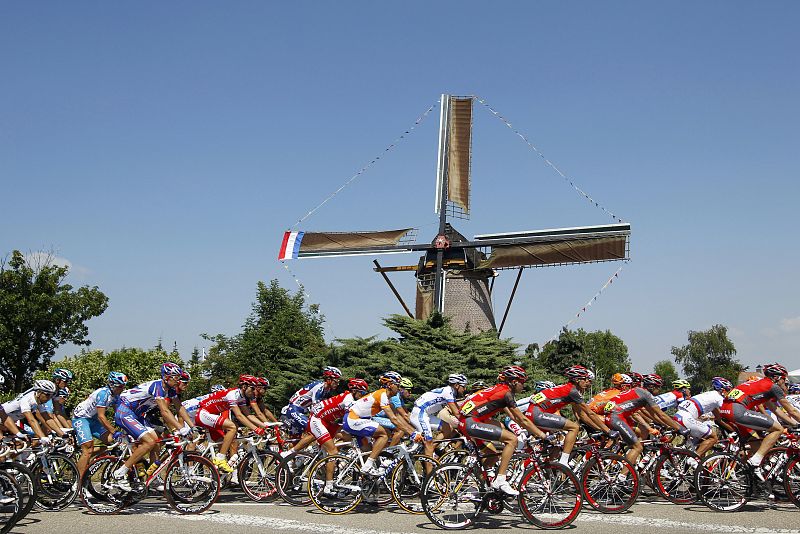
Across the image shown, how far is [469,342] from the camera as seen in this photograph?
29016mm

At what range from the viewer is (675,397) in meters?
14.1

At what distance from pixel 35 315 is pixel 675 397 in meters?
37.9

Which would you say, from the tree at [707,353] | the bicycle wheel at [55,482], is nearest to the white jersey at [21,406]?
the bicycle wheel at [55,482]

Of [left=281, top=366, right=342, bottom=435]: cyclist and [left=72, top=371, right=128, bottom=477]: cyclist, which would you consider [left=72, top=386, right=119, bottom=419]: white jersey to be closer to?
[left=72, top=371, right=128, bottom=477]: cyclist

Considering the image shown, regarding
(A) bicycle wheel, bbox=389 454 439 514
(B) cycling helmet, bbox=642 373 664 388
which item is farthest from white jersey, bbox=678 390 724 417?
(A) bicycle wheel, bbox=389 454 439 514

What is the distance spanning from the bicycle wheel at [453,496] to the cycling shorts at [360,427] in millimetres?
1799

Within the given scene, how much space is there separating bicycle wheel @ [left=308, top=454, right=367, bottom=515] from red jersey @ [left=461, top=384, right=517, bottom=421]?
212 cm

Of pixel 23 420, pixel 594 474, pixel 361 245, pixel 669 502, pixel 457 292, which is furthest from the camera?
pixel 361 245

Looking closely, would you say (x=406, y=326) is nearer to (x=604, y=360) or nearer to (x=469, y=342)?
(x=469, y=342)

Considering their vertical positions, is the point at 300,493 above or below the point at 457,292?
below

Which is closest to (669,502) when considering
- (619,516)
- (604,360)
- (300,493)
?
(619,516)

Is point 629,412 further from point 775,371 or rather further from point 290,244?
point 290,244

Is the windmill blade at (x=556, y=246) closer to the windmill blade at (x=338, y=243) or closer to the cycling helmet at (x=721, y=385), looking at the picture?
the windmill blade at (x=338, y=243)

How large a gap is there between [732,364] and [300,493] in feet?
387
